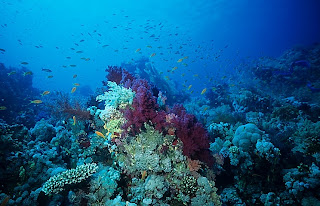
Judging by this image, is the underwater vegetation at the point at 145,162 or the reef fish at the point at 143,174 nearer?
the underwater vegetation at the point at 145,162

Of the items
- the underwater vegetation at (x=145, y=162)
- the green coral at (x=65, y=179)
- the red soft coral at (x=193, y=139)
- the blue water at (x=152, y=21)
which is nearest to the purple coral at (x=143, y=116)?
the underwater vegetation at (x=145, y=162)

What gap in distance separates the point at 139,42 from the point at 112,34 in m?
18.5

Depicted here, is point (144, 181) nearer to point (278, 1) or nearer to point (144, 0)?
point (144, 0)

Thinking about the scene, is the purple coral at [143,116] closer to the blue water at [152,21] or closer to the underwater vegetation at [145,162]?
the underwater vegetation at [145,162]

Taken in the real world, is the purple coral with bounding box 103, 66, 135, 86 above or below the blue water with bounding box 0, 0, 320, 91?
below

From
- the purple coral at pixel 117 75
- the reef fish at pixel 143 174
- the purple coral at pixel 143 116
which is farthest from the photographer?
the purple coral at pixel 117 75

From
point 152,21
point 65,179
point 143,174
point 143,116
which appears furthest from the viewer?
point 152,21

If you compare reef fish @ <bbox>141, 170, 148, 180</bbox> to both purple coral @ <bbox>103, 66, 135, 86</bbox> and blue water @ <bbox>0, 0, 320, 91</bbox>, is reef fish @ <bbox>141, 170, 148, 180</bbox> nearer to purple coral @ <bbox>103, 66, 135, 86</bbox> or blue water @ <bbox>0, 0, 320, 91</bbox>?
purple coral @ <bbox>103, 66, 135, 86</bbox>

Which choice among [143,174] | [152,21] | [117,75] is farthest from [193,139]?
[152,21]

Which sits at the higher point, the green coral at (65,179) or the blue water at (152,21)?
the blue water at (152,21)

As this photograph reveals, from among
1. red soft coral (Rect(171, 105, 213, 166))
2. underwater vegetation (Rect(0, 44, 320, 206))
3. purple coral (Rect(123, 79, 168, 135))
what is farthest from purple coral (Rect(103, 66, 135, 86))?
red soft coral (Rect(171, 105, 213, 166))

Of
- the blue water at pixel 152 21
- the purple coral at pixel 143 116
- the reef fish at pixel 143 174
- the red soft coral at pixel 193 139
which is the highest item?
the blue water at pixel 152 21

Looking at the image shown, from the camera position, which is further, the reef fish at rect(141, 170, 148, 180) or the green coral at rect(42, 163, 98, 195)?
the reef fish at rect(141, 170, 148, 180)

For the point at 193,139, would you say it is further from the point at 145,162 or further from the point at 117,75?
the point at 117,75
